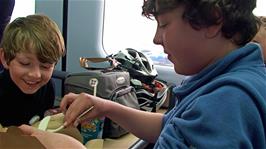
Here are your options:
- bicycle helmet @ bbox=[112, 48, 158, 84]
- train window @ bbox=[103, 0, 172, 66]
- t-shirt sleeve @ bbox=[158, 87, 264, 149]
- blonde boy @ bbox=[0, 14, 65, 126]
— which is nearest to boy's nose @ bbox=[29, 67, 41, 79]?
blonde boy @ bbox=[0, 14, 65, 126]

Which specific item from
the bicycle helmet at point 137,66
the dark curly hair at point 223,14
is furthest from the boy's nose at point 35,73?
the dark curly hair at point 223,14

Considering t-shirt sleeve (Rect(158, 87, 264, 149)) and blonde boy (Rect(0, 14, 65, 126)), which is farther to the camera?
blonde boy (Rect(0, 14, 65, 126))

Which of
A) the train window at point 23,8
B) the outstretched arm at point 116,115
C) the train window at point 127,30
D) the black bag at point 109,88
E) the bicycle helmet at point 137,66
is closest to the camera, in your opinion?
the outstretched arm at point 116,115

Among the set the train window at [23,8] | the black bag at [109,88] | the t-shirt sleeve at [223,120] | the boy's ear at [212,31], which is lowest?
the black bag at [109,88]

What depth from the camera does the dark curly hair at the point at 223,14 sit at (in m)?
0.68

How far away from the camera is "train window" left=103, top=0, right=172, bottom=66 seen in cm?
251

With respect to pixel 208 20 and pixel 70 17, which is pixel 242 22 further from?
pixel 70 17

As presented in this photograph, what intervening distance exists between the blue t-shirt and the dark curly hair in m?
0.04

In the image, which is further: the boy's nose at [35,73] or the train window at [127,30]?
the train window at [127,30]

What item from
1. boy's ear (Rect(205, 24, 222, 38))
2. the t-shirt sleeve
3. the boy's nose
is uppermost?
boy's ear (Rect(205, 24, 222, 38))

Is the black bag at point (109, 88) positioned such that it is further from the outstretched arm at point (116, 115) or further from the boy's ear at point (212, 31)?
the boy's ear at point (212, 31)

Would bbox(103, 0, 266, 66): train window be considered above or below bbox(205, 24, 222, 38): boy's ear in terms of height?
below

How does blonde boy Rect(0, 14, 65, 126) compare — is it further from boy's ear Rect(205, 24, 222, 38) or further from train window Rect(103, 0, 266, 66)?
train window Rect(103, 0, 266, 66)

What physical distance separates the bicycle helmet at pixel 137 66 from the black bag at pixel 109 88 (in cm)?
24
